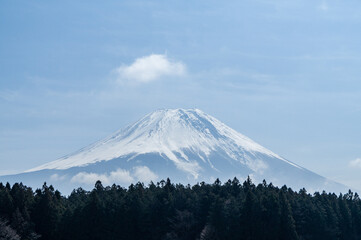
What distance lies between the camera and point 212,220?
184 ft

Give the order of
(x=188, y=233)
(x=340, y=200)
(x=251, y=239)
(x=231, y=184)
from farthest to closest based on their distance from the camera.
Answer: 1. (x=231, y=184)
2. (x=340, y=200)
3. (x=188, y=233)
4. (x=251, y=239)

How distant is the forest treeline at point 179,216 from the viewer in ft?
A: 181

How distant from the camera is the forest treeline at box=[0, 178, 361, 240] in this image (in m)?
55.3

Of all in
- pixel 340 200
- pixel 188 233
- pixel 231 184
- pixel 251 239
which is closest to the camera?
pixel 251 239

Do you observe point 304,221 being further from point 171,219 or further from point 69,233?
point 69,233

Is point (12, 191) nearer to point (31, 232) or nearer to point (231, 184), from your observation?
point (31, 232)

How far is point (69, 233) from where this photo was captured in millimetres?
61312

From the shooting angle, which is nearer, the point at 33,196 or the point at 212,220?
the point at 212,220

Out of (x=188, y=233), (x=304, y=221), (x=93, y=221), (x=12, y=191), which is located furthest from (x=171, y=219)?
(x=12, y=191)

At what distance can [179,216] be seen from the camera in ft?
192

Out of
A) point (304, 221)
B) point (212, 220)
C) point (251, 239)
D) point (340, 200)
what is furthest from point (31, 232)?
point (340, 200)

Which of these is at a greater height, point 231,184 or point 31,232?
point 231,184

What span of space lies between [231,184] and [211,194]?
9.71 m

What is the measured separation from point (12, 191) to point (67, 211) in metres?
7.92
